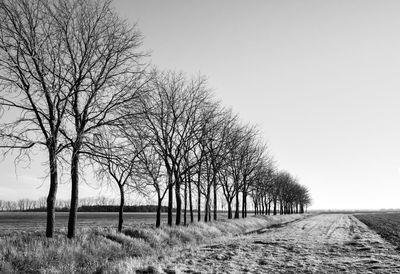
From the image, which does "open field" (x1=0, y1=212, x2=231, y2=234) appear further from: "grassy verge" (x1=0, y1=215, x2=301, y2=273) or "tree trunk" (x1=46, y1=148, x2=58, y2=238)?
"tree trunk" (x1=46, y1=148, x2=58, y2=238)

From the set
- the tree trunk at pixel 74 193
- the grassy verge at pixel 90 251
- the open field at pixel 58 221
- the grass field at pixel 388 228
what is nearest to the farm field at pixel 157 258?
the grassy verge at pixel 90 251

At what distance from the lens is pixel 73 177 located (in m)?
15.1

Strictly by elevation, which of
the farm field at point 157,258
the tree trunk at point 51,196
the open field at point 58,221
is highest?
the tree trunk at point 51,196

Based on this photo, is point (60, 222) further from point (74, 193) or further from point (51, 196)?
point (51, 196)

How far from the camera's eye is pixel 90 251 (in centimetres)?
1286

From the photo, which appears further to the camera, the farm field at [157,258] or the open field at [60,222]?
the open field at [60,222]

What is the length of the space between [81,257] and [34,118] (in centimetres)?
613

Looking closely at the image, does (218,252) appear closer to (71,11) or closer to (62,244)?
(62,244)

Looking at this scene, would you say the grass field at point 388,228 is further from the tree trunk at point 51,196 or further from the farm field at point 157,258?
the tree trunk at point 51,196

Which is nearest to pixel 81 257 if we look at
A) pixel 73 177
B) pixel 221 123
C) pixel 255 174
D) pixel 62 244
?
pixel 62 244

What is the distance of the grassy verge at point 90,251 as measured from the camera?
31.8 feet

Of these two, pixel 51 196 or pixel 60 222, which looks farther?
pixel 60 222

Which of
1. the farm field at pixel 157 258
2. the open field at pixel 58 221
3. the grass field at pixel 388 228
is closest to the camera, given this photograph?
the farm field at pixel 157 258

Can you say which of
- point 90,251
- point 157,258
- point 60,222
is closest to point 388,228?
point 157,258
